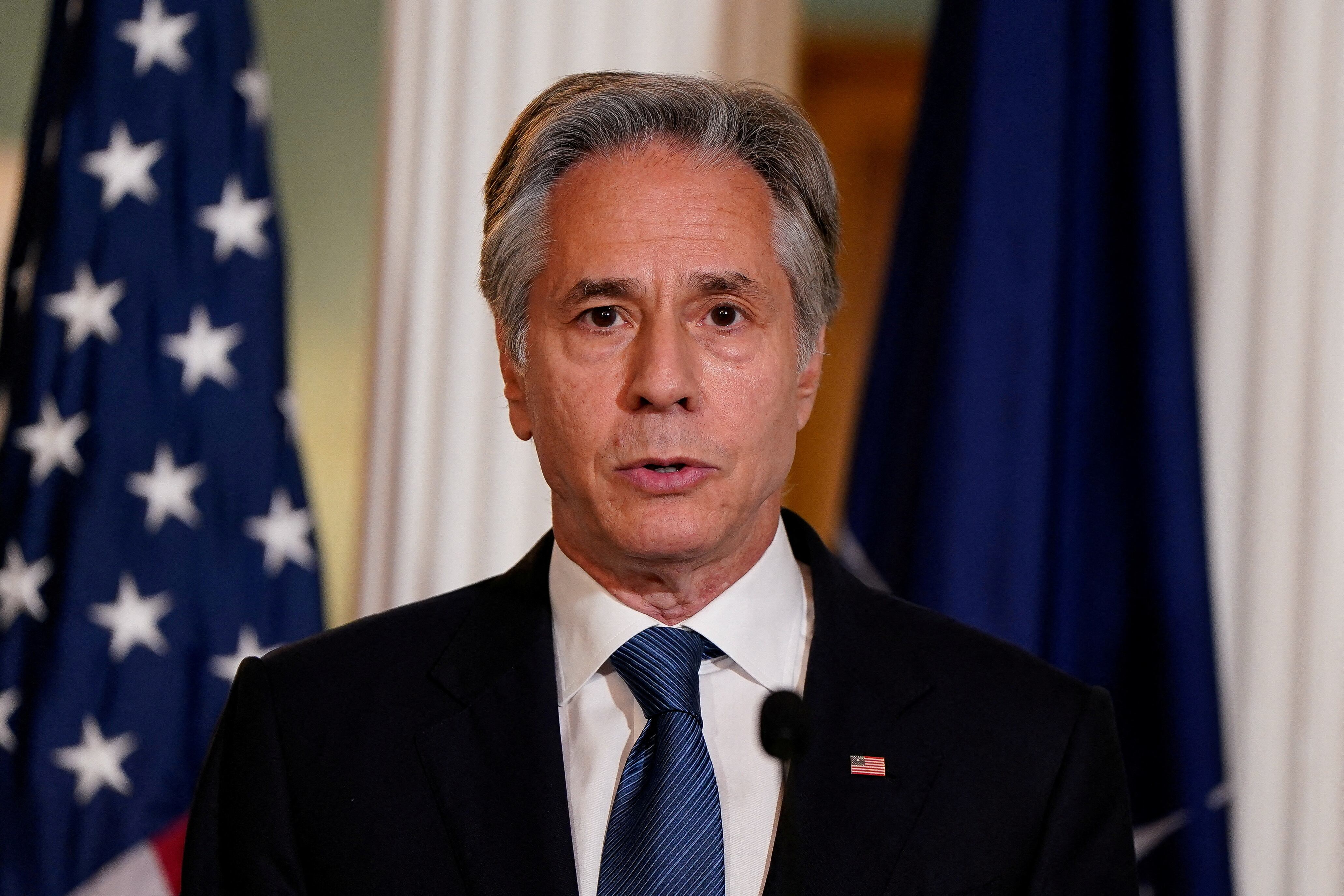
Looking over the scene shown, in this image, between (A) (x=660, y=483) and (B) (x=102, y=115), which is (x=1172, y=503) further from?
(B) (x=102, y=115)

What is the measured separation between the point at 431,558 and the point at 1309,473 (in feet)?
4.93

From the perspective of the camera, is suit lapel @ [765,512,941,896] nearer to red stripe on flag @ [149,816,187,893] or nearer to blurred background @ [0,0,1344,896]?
blurred background @ [0,0,1344,896]

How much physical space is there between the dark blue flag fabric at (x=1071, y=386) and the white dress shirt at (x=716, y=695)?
0.73 m

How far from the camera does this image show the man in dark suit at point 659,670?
1.53 metres

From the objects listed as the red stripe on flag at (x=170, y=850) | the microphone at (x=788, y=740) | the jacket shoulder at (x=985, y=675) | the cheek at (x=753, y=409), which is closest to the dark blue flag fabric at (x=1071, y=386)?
the jacket shoulder at (x=985, y=675)

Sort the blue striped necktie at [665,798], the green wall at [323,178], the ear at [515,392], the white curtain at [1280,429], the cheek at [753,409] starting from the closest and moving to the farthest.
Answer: the blue striped necktie at [665,798]
the cheek at [753,409]
the ear at [515,392]
the white curtain at [1280,429]
the green wall at [323,178]

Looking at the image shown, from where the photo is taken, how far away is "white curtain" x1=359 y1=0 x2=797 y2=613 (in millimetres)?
2543

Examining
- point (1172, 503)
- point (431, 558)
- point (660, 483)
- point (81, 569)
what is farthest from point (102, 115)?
point (1172, 503)

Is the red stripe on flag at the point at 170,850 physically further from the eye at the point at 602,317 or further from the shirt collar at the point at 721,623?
the eye at the point at 602,317

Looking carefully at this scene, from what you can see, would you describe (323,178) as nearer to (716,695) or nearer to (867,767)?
(716,695)

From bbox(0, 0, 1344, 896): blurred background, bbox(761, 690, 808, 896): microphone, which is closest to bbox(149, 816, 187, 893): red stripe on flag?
bbox(0, 0, 1344, 896): blurred background

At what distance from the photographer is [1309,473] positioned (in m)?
2.18

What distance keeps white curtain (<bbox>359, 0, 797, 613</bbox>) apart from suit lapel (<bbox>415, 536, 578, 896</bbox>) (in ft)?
2.61

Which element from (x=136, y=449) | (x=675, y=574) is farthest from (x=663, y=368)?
(x=136, y=449)
